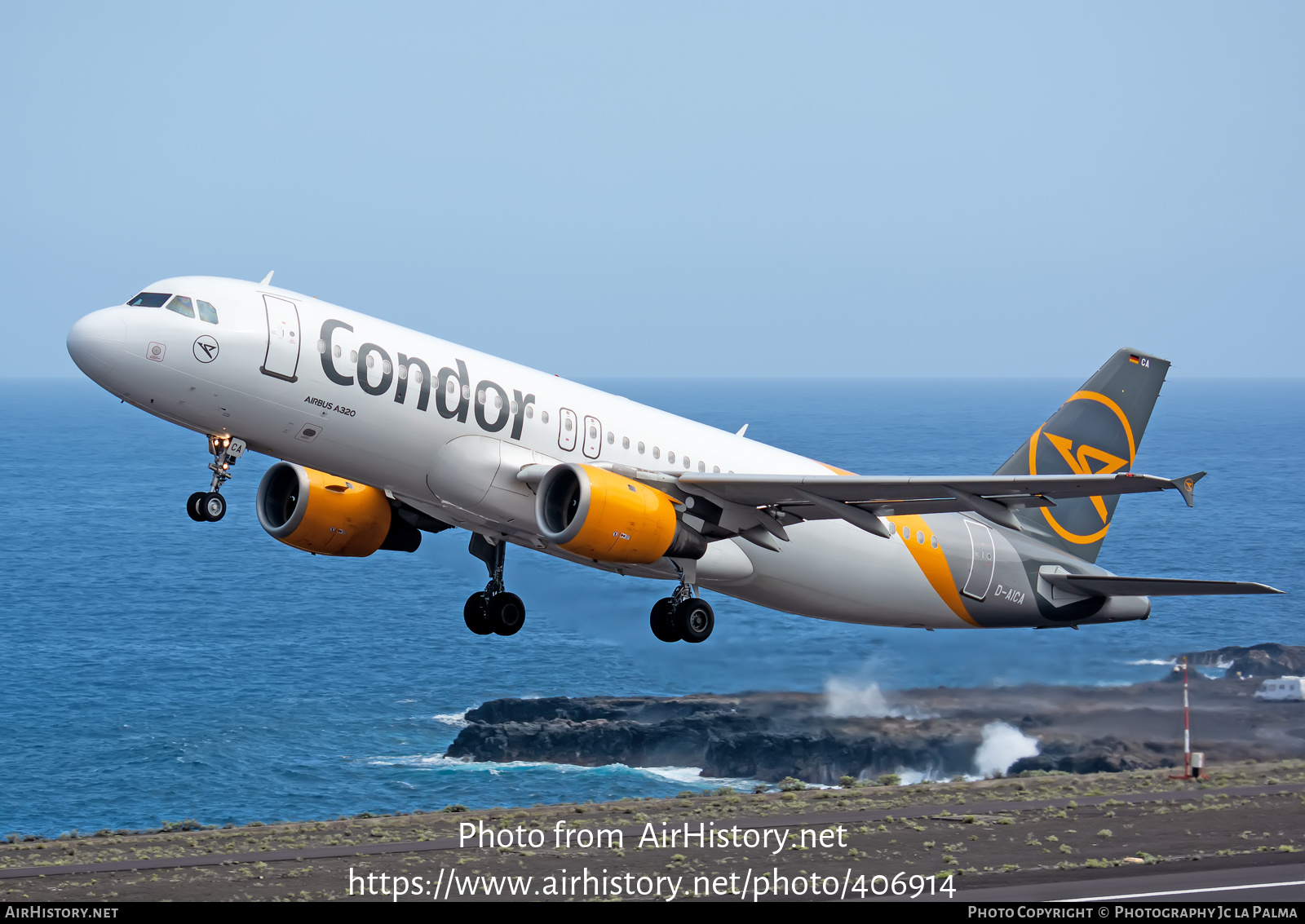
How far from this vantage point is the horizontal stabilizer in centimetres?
3088

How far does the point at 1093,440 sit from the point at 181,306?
25.9 meters

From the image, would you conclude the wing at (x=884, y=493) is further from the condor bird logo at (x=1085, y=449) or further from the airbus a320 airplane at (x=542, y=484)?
the condor bird logo at (x=1085, y=449)

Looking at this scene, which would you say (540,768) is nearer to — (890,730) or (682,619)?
(890,730)

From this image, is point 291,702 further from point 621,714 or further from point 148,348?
point 148,348

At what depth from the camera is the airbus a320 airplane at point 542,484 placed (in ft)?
82.5

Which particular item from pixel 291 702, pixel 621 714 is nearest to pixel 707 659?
pixel 621 714

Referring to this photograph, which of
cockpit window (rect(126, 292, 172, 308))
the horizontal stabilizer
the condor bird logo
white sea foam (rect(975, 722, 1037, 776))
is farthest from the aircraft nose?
white sea foam (rect(975, 722, 1037, 776))

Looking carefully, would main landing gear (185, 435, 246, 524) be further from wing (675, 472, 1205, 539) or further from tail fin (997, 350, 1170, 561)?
tail fin (997, 350, 1170, 561)

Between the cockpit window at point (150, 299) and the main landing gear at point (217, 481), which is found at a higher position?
the cockpit window at point (150, 299)

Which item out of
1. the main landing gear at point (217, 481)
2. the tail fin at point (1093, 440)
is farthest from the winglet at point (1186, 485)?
the main landing gear at point (217, 481)

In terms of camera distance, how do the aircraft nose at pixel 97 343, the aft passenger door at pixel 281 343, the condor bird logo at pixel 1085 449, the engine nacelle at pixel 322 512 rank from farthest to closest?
1. the condor bird logo at pixel 1085 449
2. the engine nacelle at pixel 322 512
3. the aft passenger door at pixel 281 343
4. the aircraft nose at pixel 97 343

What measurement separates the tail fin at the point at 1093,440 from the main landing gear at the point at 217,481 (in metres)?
22.0

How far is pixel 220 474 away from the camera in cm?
2491

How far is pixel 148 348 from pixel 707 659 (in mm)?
51043
